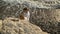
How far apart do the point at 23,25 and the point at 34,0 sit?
2284 mm

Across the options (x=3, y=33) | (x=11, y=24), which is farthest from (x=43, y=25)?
(x=3, y=33)

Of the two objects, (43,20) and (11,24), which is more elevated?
(11,24)

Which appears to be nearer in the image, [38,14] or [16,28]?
[16,28]

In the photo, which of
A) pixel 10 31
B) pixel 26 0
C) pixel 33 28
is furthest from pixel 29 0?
pixel 10 31

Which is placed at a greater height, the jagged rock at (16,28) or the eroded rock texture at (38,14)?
the jagged rock at (16,28)

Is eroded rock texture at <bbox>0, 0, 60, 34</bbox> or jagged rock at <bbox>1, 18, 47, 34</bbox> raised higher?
jagged rock at <bbox>1, 18, 47, 34</bbox>

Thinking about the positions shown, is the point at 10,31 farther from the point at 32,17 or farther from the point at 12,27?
the point at 32,17

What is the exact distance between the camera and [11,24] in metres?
1.87

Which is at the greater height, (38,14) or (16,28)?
(16,28)

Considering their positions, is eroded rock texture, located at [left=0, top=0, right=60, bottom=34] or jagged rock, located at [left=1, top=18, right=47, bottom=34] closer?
jagged rock, located at [left=1, top=18, right=47, bottom=34]

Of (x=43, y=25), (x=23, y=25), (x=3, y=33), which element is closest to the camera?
(x=3, y=33)

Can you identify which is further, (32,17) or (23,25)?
(32,17)

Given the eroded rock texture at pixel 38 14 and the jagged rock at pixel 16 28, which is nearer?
the jagged rock at pixel 16 28

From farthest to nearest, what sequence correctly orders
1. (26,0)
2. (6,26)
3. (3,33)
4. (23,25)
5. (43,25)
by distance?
(26,0)
(43,25)
(23,25)
(6,26)
(3,33)
